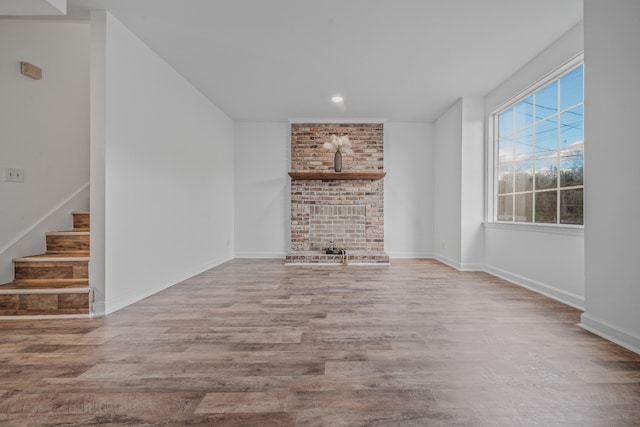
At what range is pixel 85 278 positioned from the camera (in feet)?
9.86

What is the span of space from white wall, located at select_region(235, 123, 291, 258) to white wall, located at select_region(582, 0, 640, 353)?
4.64m

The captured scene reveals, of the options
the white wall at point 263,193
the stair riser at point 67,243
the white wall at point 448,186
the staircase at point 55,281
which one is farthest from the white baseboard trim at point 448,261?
the stair riser at point 67,243

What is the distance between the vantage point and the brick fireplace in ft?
20.0

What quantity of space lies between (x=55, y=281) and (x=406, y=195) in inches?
211

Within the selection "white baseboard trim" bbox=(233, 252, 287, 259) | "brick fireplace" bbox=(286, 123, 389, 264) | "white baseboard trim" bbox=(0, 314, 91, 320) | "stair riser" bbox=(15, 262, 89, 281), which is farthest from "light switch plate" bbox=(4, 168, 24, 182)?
"brick fireplace" bbox=(286, 123, 389, 264)

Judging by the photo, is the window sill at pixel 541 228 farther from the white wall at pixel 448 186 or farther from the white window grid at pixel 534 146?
the white wall at pixel 448 186

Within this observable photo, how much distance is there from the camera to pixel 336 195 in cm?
611

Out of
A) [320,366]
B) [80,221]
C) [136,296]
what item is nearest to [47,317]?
[136,296]

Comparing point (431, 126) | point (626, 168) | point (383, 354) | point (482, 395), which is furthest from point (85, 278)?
point (431, 126)

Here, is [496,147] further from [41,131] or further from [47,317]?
[41,131]

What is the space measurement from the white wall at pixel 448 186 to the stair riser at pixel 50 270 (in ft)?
15.8

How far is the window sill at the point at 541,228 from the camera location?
117 inches

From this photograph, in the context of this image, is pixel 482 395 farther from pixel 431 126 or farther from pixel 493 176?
pixel 431 126

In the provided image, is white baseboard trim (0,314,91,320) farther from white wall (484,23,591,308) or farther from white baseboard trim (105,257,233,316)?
white wall (484,23,591,308)
